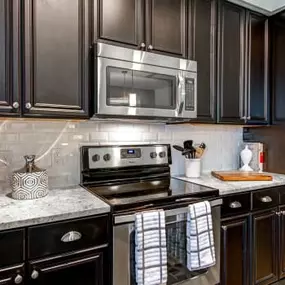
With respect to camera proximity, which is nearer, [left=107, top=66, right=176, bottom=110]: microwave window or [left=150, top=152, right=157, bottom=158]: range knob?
[left=107, top=66, right=176, bottom=110]: microwave window

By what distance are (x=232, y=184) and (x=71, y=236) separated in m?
1.26

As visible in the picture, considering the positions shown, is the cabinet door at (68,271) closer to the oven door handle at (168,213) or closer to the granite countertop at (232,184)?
the oven door handle at (168,213)

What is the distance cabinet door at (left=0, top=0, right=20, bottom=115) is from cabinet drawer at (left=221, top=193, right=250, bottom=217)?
1.45m

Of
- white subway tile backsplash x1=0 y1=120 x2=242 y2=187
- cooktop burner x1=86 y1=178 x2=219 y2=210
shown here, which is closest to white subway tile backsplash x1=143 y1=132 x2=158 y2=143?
white subway tile backsplash x1=0 y1=120 x2=242 y2=187

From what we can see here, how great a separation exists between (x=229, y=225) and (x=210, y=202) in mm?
300

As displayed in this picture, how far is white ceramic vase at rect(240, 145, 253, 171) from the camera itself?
102 inches

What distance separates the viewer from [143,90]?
1784 millimetres

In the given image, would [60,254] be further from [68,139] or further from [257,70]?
[257,70]

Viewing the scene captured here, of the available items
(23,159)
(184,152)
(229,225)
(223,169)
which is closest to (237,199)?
(229,225)

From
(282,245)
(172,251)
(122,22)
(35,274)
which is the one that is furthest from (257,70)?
(35,274)

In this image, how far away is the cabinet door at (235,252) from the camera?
186 cm

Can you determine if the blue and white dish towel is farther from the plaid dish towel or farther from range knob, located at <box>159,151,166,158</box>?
range knob, located at <box>159,151,166,158</box>

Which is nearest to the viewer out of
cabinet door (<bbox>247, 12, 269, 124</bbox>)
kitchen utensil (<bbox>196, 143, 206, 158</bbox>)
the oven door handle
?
the oven door handle

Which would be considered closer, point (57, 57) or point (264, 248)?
point (57, 57)
